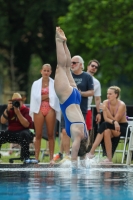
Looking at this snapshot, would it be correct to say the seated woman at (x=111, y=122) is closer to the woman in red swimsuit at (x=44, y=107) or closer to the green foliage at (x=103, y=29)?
the woman in red swimsuit at (x=44, y=107)

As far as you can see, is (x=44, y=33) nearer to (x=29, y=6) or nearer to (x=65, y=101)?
(x=29, y=6)

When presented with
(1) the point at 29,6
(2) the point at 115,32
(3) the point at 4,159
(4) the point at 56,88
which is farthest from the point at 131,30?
(4) the point at 56,88

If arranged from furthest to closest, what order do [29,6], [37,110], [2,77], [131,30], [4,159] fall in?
[2,77], [29,6], [131,30], [4,159], [37,110]

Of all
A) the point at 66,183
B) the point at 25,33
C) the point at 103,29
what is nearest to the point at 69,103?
the point at 66,183

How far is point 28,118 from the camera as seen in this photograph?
16625mm

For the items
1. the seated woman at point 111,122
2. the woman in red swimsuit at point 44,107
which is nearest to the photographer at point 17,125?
the woman in red swimsuit at point 44,107

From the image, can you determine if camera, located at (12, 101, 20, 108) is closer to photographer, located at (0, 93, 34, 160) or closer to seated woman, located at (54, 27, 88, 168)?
photographer, located at (0, 93, 34, 160)

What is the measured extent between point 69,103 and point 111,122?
2.81 m

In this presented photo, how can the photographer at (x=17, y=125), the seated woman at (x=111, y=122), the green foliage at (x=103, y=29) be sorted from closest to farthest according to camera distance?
the photographer at (x=17, y=125)
the seated woman at (x=111, y=122)
the green foliage at (x=103, y=29)

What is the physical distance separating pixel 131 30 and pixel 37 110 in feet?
96.8

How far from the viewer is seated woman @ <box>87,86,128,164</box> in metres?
16.5

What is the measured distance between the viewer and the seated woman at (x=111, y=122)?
54.3ft

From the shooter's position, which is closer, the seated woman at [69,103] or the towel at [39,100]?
the seated woman at [69,103]

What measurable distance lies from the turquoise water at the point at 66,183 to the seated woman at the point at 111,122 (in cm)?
205
